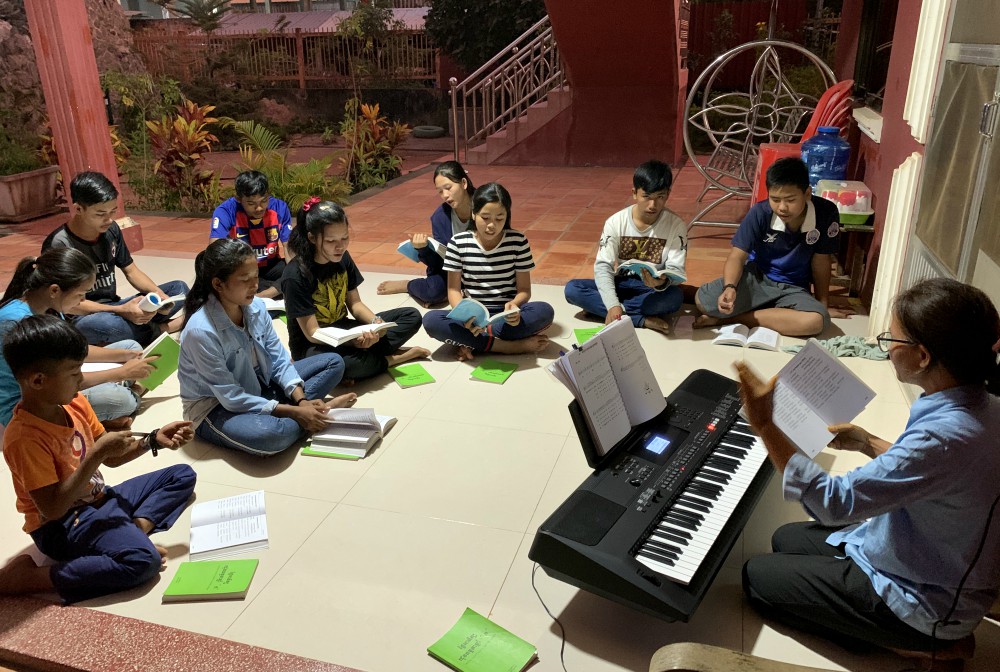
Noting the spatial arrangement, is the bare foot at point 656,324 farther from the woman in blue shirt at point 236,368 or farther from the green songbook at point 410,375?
the woman in blue shirt at point 236,368

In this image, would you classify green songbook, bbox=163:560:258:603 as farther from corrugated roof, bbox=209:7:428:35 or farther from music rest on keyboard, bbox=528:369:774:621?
corrugated roof, bbox=209:7:428:35

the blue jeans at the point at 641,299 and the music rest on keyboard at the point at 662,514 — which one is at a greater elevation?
the music rest on keyboard at the point at 662,514

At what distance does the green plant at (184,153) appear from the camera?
829 centimetres

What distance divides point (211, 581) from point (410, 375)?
174 centimetres

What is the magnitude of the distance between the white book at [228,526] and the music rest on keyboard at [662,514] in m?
1.16

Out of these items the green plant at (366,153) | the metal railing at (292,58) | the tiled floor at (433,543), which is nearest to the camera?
the tiled floor at (433,543)

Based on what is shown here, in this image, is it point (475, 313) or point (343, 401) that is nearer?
point (343, 401)

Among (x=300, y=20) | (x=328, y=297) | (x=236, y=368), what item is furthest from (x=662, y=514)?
(x=300, y=20)

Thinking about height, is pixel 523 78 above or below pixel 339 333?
above

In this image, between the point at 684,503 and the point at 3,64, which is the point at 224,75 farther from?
the point at 684,503

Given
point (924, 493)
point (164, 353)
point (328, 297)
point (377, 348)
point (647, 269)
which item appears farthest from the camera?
point (647, 269)

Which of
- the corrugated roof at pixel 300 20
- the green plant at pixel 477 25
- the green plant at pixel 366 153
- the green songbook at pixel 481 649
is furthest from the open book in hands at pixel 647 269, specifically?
the corrugated roof at pixel 300 20

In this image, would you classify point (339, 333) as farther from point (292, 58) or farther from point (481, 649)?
point (292, 58)

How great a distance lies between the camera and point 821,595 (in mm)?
2156
